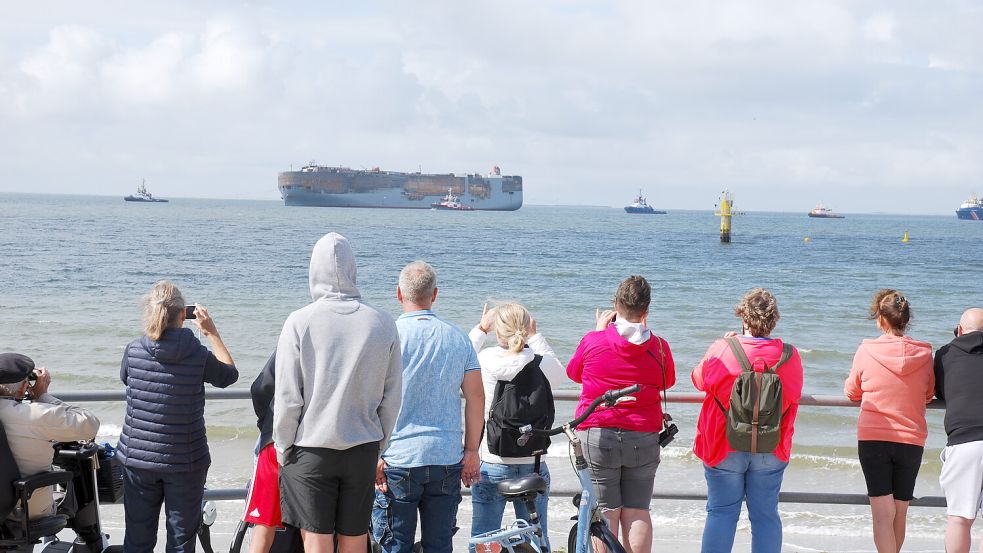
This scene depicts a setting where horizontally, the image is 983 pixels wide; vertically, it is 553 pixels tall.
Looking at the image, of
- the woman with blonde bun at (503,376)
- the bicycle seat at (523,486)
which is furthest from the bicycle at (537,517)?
the woman with blonde bun at (503,376)

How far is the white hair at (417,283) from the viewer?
10.8 ft

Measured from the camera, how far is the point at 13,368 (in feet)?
10.3

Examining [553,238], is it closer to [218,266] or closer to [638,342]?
[218,266]

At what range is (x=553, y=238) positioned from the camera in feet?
223

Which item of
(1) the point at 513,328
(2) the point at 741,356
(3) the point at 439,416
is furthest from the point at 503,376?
(2) the point at 741,356

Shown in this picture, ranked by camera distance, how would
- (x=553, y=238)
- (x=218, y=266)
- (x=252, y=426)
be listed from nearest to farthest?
(x=252, y=426) < (x=218, y=266) < (x=553, y=238)

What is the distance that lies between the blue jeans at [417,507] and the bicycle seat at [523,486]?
0.18 metres

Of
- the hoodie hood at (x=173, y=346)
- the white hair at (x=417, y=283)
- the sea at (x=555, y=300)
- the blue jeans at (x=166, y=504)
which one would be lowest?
the sea at (x=555, y=300)

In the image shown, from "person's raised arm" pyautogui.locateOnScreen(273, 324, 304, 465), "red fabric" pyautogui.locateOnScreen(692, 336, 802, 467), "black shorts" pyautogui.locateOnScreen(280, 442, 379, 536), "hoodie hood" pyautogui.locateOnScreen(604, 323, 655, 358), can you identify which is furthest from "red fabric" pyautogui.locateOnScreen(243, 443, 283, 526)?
"red fabric" pyautogui.locateOnScreen(692, 336, 802, 467)

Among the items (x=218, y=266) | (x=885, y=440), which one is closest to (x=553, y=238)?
(x=218, y=266)

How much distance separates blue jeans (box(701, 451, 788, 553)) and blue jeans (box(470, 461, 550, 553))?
28.8 inches

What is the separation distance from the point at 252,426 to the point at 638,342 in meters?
7.23

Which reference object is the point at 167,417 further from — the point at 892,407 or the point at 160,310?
the point at 892,407

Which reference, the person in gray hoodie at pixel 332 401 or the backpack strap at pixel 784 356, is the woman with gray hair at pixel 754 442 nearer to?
the backpack strap at pixel 784 356
